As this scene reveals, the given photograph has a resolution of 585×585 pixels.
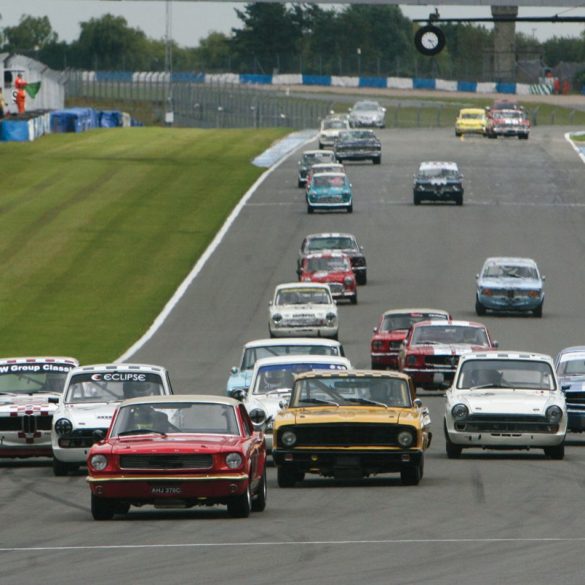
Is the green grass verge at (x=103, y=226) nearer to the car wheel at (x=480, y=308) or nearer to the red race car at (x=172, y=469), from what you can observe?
the car wheel at (x=480, y=308)

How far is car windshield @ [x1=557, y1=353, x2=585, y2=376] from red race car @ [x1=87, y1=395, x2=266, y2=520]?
34.6ft

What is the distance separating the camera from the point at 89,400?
2269 cm

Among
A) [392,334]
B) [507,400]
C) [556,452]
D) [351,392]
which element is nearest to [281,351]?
[507,400]

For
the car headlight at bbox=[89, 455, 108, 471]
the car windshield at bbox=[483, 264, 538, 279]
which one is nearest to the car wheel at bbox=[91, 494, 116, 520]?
the car headlight at bbox=[89, 455, 108, 471]

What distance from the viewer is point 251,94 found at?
147 meters

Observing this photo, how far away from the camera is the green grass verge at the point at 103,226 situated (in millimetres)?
48875

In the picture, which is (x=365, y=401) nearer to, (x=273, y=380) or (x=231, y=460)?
(x=273, y=380)

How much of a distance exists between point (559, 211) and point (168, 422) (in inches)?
2181

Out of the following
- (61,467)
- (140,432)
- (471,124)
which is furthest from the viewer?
(471,124)

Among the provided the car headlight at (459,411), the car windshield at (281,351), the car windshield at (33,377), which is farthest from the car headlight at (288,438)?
the car windshield at (281,351)

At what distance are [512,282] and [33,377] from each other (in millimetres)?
24864

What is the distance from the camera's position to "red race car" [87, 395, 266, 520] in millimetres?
16516

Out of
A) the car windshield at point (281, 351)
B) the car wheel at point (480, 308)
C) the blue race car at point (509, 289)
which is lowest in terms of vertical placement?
the car wheel at point (480, 308)

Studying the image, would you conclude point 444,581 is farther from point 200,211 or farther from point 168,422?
point 200,211
